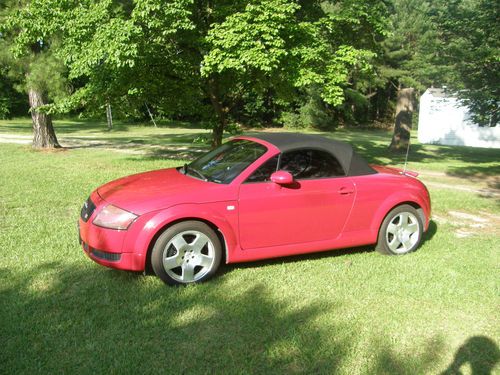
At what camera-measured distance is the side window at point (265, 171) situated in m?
4.76

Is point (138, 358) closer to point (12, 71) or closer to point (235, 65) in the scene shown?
point (235, 65)

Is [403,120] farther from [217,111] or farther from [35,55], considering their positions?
[35,55]

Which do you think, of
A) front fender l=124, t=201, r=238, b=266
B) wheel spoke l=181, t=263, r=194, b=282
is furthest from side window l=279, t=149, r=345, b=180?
wheel spoke l=181, t=263, r=194, b=282

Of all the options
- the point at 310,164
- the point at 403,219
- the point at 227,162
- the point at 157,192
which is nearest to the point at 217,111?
the point at 227,162

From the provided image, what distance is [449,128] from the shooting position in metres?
27.7

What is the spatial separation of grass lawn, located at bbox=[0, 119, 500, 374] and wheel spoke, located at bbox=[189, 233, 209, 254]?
37cm

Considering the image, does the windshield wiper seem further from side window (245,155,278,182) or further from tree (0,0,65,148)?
tree (0,0,65,148)

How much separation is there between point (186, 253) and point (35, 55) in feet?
41.1

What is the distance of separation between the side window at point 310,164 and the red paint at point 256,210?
0.30ft

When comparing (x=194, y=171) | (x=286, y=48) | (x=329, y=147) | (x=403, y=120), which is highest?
(x=286, y=48)

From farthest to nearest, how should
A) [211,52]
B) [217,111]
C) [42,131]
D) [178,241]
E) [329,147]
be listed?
[42,131] < [217,111] < [211,52] < [329,147] < [178,241]

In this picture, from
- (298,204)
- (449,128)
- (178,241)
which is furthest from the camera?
(449,128)

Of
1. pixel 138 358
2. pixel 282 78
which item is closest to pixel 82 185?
pixel 282 78

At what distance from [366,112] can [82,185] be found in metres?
41.4
